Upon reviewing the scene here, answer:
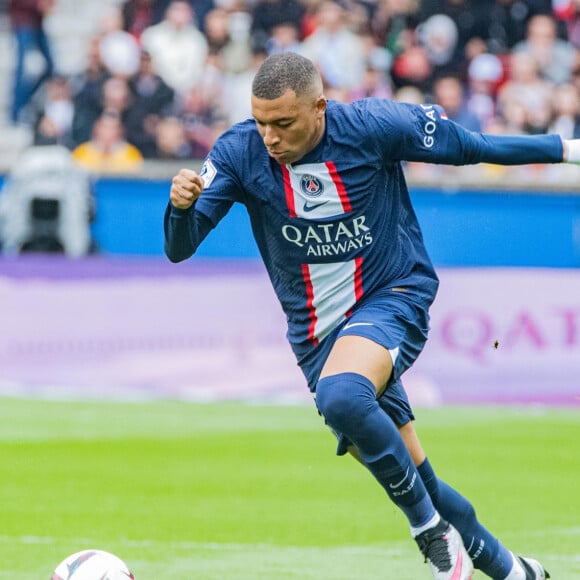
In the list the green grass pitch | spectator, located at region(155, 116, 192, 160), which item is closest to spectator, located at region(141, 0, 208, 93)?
spectator, located at region(155, 116, 192, 160)

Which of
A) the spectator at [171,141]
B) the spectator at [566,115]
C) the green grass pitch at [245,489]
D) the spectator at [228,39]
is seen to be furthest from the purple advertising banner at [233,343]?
the spectator at [228,39]

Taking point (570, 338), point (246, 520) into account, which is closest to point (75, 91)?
point (570, 338)

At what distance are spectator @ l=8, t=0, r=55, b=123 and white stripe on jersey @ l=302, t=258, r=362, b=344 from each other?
43.1 feet

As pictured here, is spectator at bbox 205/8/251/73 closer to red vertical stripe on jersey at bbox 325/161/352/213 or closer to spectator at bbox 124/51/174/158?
spectator at bbox 124/51/174/158

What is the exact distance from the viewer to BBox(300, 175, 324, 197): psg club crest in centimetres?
604

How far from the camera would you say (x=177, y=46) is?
1786 centimetres

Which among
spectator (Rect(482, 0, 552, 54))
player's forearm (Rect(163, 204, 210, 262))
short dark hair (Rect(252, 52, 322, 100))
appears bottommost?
spectator (Rect(482, 0, 552, 54))

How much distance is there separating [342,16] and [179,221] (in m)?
12.1

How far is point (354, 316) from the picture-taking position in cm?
604

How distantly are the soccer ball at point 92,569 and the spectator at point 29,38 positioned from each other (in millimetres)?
13596

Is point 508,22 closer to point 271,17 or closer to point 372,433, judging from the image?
point 271,17

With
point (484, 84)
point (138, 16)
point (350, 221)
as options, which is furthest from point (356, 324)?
point (138, 16)

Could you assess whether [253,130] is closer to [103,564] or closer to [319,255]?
A: [319,255]

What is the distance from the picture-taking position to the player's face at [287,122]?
5.75 m
